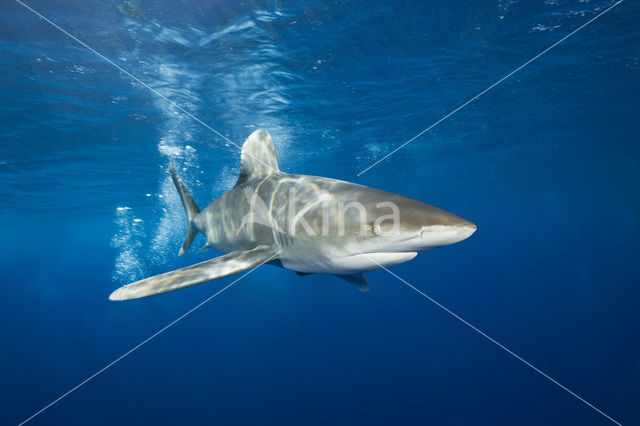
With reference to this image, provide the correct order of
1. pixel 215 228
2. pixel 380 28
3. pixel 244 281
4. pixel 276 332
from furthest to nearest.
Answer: pixel 244 281, pixel 276 332, pixel 380 28, pixel 215 228

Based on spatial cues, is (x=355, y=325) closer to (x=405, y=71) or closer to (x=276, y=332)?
(x=276, y=332)

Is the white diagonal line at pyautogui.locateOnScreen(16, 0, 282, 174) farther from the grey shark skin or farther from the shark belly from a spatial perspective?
the shark belly

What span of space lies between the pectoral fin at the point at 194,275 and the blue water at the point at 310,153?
696 centimetres

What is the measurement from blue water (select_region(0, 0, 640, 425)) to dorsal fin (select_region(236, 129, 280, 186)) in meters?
4.87

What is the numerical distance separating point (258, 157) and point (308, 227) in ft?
6.38

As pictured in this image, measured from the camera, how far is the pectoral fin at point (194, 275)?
2998 mm

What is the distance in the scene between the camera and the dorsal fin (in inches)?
191

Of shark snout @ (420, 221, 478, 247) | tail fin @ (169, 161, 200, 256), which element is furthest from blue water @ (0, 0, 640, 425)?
shark snout @ (420, 221, 478, 247)

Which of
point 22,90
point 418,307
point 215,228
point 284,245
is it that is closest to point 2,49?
point 22,90

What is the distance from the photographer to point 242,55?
9.68 metres

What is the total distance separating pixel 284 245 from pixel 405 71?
35.0 ft

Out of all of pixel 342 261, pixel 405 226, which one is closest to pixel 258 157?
pixel 342 261

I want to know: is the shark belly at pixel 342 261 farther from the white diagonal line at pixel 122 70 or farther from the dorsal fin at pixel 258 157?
the white diagonal line at pixel 122 70

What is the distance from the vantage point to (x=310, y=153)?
21.2 m
